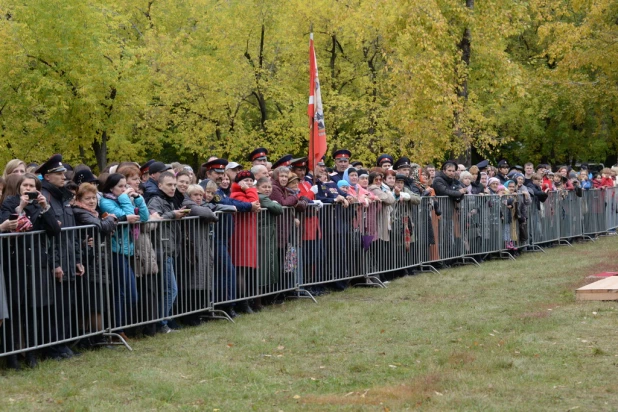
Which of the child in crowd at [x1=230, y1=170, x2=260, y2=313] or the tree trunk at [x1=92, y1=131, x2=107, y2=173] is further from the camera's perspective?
the tree trunk at [x1=92, y1=131, x2=107, y2=173]

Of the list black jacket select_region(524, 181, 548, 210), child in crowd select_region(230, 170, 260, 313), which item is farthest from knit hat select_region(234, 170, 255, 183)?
black jacket select_region(524, 181, 548, 210)

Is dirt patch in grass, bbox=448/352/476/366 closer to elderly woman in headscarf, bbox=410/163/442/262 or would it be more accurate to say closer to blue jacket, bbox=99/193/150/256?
blue jacket, bbox=99/193/150/256

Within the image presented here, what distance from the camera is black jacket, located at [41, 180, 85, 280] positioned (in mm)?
10164

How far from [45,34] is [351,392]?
29432mm

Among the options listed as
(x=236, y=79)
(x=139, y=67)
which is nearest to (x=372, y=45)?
(x=236, y=79)

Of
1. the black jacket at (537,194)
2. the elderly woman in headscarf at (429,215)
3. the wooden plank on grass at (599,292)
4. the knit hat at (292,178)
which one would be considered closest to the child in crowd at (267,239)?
the knit hat at (292,178)

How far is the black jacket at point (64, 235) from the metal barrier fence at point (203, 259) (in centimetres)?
2

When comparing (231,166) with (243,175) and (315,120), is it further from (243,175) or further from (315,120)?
(315,120)

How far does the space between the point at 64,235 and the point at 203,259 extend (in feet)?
8.44

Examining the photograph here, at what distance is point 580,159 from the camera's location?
161 ft

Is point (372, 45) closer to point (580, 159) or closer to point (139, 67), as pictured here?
point (139, 67)

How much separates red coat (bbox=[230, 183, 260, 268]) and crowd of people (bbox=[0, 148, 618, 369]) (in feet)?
0.05

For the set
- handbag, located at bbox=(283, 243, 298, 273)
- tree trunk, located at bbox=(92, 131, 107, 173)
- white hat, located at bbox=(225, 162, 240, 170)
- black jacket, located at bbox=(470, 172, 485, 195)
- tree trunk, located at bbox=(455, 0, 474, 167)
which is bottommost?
handbag, located at bbox=(283, 243, 298, 273)

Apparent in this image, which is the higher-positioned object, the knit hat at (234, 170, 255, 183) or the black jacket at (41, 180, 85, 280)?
the knit hat at (234, 170, 255, 183)
